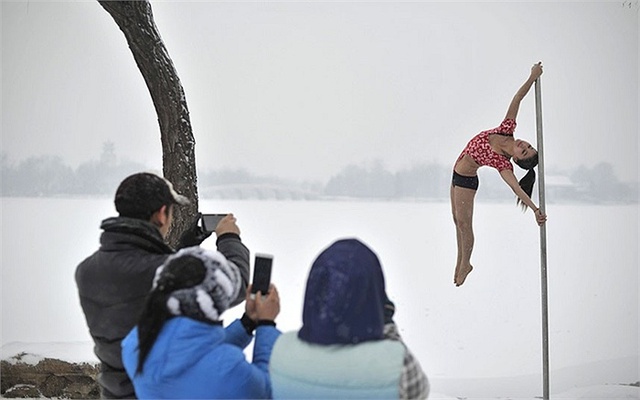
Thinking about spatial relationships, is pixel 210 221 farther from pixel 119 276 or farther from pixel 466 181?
pixel 466 181

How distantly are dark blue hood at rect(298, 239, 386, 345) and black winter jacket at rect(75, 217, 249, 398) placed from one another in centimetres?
37

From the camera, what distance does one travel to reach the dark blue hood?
1655 mm

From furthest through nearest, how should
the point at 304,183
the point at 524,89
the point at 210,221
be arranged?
the point at 304,183 < the point at 524,89 < the point at 210,221

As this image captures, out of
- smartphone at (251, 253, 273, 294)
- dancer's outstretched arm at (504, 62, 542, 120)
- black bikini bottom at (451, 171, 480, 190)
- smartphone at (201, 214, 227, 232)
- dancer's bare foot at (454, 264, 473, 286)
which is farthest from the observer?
dancer's bare foot at (454, 264, 473, 286)

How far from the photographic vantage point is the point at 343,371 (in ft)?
5.49

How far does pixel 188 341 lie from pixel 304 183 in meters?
2.64

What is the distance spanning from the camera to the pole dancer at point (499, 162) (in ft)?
11.4

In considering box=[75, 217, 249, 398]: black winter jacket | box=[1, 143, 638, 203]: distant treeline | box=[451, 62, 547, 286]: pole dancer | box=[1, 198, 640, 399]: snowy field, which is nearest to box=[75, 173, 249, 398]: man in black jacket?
box=[75, 217, 249, 398]: black winter jacket

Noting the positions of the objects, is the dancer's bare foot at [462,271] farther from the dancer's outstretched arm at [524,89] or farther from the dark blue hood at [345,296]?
the dark blue hood at [345,296]

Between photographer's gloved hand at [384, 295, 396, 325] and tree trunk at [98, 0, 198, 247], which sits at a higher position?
tree trunk at [98, 0, 198, 247]

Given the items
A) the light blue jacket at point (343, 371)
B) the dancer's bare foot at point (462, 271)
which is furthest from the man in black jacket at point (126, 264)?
the dancer's bare foot at point (462, 271)

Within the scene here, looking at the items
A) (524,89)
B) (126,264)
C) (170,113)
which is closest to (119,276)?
(126,264)

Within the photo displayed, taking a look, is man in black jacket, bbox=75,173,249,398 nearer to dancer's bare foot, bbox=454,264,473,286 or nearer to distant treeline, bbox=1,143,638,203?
dancer's bare foot, bbox=454,264,473,286

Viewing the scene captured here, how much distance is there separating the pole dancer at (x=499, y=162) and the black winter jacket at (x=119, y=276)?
1.85 m
